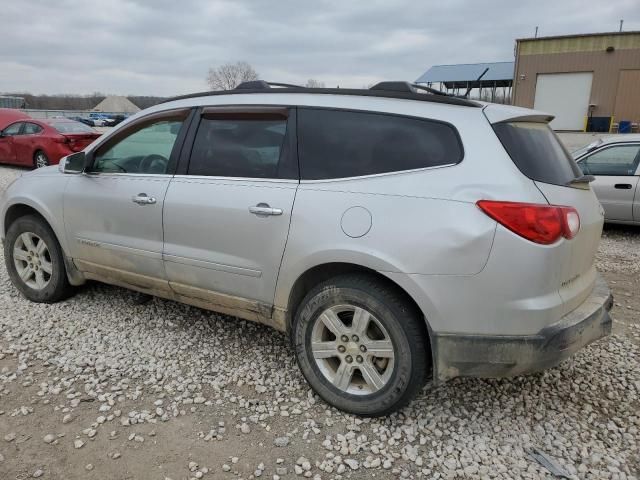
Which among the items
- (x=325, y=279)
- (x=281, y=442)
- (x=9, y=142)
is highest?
(x=9, y=142)

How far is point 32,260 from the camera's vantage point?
14.4 feet

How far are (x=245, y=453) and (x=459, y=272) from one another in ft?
4.70

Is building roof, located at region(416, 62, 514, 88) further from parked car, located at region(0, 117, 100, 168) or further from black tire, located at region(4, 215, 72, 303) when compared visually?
black tire, located at region(4, 215, 72, 303)

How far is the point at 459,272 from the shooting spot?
2383 mm

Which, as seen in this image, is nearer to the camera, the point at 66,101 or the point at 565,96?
the point at 565,96

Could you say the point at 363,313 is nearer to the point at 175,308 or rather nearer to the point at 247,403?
the point at 247,403

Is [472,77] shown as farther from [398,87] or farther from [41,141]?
[398,87]

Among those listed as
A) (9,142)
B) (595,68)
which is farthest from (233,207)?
(595,68)

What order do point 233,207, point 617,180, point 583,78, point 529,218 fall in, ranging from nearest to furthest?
point 529,218
point 233,207
point 617,180
point 583,78

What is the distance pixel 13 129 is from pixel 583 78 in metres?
30.4

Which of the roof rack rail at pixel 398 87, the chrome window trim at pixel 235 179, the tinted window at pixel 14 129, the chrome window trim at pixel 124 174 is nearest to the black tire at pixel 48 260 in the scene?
the chrome window trim at pixel 124 174

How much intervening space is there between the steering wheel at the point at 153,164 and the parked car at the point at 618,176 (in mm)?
5941

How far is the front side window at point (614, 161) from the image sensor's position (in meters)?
6.98

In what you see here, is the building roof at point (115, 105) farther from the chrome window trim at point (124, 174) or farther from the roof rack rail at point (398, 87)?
the roof rack rail at point (398, 87)
